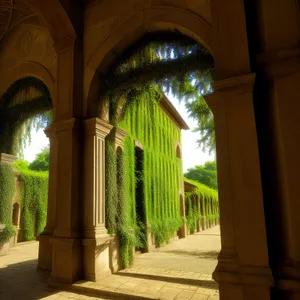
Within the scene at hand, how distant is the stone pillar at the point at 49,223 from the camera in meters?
6.63

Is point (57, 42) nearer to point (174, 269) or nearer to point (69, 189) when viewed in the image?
point (69, 189)

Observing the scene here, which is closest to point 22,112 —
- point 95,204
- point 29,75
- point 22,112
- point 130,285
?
point 22,112

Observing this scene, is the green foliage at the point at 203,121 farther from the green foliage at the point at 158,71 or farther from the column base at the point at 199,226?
the column base at the point at 199,226

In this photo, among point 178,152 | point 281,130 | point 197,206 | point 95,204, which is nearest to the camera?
point 281,130

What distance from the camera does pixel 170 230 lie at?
1361 centimetres

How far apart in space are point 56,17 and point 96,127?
9.06 ft

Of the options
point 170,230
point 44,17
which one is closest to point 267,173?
point 44,17

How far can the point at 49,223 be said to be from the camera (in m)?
6.89

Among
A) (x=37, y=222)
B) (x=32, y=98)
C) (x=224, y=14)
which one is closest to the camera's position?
(x=224, y=14)

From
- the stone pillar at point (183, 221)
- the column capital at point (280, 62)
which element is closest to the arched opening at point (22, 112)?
the column capital at point (280, 62)

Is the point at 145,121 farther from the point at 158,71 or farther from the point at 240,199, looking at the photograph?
the point at 240,199

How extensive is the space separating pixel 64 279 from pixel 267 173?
4186mm

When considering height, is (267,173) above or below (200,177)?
below

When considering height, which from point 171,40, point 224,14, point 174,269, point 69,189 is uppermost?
point 171,40
